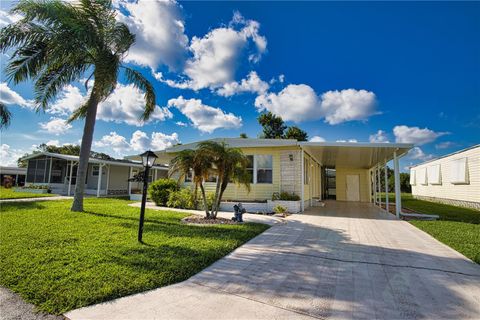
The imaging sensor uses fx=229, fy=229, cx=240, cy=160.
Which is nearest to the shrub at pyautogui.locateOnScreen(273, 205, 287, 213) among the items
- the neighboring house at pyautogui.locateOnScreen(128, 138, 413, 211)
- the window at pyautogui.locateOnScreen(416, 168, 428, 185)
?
the neighboring house at pyautogui.locateOnScreen(128, 138, 413, 211)

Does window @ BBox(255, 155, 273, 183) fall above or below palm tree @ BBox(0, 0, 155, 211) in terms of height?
below

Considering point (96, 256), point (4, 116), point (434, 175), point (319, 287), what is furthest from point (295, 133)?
point (96, 256)

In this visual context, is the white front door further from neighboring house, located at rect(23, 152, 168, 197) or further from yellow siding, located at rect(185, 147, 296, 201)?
neighboring house, located at rect(23, 152, 168, 197)

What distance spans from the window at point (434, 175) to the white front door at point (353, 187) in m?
5.39

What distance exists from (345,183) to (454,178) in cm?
670

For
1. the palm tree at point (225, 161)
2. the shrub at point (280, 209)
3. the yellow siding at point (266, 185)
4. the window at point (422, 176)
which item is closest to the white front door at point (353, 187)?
the window at point (422, 176)

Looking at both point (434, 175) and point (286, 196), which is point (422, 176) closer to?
point (434, 175)

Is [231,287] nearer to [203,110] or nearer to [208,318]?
[208,318]

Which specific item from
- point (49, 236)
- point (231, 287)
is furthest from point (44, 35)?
point (231, 287)

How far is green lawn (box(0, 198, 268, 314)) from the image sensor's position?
2777 mm

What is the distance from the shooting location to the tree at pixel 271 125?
30.9m

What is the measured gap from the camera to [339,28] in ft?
31.3

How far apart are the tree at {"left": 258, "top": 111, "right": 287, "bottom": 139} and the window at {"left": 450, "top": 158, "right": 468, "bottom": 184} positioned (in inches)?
721

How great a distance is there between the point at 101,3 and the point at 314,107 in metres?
12.8
